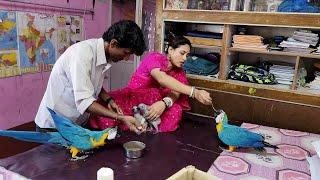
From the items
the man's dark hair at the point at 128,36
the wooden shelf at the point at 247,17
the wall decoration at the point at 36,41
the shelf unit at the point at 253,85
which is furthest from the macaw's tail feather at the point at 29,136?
the wooden shelf at the point at 247,17

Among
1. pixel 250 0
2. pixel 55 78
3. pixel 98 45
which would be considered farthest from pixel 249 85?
pixel 55 78

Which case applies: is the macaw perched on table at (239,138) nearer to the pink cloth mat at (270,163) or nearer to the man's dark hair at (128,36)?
the pink cloth mat at (270,163)

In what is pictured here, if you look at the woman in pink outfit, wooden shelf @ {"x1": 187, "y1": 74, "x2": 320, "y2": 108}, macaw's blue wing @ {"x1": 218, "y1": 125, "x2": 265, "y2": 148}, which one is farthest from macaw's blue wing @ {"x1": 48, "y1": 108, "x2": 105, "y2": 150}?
wooden shelf @ {"x1": 187, "y1": 74, "x2": 320, "y2": 108}

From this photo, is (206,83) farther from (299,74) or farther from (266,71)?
(299,74)

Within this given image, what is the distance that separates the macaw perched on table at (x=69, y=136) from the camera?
4.47 feet

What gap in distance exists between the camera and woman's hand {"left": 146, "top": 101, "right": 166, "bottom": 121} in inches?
72.3

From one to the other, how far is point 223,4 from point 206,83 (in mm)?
766

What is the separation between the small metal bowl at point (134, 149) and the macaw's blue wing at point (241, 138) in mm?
461

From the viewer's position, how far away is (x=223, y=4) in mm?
2654

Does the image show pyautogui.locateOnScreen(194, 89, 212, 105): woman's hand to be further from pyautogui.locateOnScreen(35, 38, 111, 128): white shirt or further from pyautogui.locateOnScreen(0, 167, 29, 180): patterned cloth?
pyautogui.locateOnScreen(0, 167, 29, 180): patterned cloth

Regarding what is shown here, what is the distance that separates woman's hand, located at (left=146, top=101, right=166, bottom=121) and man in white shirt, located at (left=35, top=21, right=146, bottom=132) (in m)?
0.15

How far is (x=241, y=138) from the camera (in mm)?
1505

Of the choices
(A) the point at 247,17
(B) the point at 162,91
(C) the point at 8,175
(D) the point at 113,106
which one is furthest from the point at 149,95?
(A) the point at 247,17

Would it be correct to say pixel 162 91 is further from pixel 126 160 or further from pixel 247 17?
pixel 247 17
